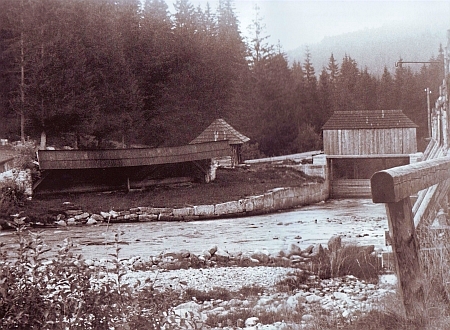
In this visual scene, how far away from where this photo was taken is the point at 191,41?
7.34m

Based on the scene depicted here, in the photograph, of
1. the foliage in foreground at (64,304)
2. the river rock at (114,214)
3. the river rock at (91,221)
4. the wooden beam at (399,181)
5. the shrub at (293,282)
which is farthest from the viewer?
the river rock at (114,214)

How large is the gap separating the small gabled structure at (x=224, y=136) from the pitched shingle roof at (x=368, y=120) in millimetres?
2114

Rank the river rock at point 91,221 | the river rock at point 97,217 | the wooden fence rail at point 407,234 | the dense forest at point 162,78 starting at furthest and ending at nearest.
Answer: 1. the river rock at point 97,217
2. the river rock at point 91,221
3. the dense forest at point 162,78
4. the wooden fence rail at point 407,234

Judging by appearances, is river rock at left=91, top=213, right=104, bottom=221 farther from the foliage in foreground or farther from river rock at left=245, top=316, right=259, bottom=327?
the foliage in foreground

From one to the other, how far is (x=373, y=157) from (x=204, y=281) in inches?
103

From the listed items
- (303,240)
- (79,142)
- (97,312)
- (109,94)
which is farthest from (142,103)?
(97,312)

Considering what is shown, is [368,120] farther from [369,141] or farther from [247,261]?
[247,261]

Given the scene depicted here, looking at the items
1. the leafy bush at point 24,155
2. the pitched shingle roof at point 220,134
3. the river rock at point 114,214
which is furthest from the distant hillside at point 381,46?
the leafy bush at point 24,155

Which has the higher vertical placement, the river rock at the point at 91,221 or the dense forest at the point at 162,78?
the dense forest at the point at 162,78

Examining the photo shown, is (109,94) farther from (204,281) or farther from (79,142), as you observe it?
(204,281)

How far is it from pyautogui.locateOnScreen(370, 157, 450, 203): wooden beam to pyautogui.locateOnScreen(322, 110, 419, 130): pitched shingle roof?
3.32 metres

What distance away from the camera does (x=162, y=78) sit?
8.42 meters

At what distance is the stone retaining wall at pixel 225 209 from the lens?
6.89 meters

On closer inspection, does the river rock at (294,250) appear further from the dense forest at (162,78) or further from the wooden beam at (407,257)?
the wooden beam at (407,257)
